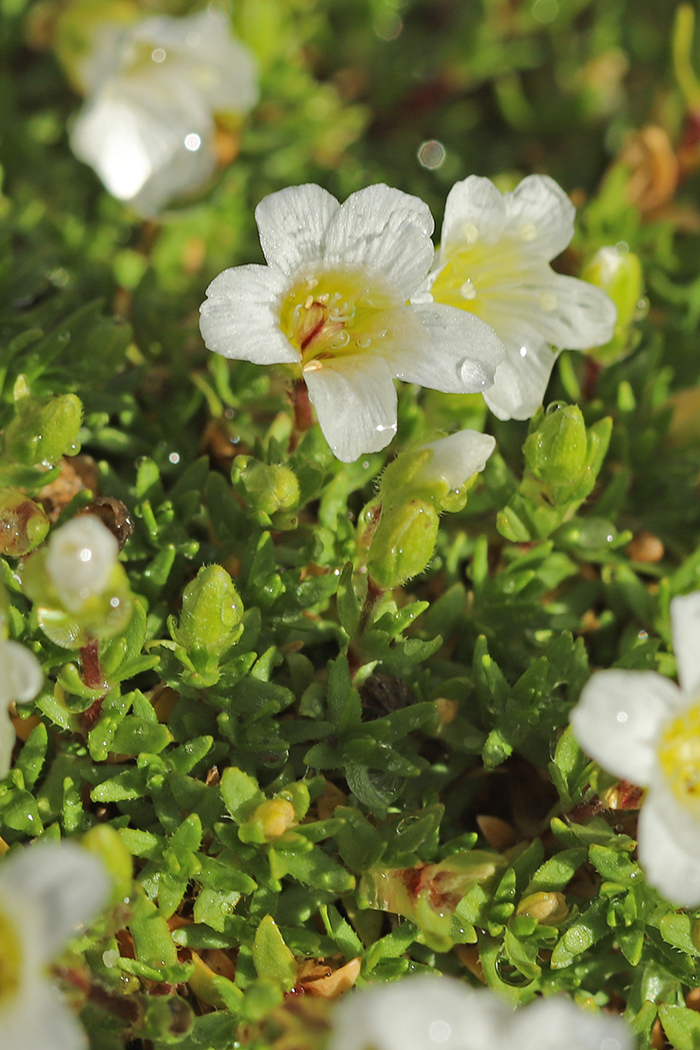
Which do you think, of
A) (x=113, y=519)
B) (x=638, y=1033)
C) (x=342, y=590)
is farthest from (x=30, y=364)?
(x=638, y=1033)

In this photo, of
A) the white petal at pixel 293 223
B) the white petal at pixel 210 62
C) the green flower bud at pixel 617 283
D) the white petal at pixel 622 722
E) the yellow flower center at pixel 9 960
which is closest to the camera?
the yellow flower center at pixel 9 960

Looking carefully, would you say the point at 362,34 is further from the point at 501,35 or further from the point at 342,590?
the point at 342,590

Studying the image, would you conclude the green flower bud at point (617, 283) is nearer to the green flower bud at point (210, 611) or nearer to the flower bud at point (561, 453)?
the flower bud at point (561, 453)

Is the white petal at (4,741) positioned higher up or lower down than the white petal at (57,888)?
lower down

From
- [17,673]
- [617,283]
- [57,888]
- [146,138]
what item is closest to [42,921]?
[57,888]

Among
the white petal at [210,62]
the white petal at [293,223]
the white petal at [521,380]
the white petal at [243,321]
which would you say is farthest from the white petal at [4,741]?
the white petal at [210,62]

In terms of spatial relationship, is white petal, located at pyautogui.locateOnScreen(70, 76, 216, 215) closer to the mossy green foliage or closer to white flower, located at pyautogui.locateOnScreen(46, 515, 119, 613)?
the mossy green foliage
